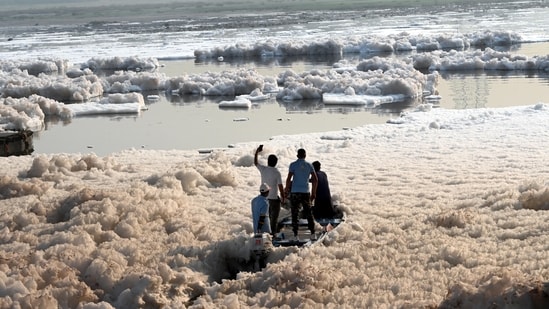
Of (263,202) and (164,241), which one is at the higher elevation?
(263,202)

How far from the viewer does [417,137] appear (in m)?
17.5

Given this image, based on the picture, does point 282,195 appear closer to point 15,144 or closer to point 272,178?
point 272,178

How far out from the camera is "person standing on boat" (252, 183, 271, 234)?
374 inches

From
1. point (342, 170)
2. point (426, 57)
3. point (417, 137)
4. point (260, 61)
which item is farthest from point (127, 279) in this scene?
point (260, 61)

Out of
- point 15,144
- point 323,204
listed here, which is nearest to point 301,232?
point 323,204

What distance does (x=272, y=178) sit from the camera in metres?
9.77

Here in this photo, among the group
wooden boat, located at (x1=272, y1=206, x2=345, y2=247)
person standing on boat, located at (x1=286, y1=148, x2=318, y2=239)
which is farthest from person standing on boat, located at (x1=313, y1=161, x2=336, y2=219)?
person standing on boat, located at (x1=286, y1=148, x2=318, y2=239)

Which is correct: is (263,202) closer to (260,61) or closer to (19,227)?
(19,227)

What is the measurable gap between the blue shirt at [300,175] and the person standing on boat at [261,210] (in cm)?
34

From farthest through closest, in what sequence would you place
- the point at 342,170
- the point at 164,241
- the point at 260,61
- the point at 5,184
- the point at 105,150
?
the point at 260,61 → the point at 105,150 → the point at 342,170 → the point at 5,184 → the point at 164,241

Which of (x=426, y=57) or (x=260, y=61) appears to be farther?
(x=260, y=61)

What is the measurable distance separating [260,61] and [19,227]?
26774 millimetres

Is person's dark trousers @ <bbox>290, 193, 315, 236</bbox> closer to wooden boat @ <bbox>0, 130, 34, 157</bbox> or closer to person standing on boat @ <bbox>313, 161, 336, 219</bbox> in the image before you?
person standing on boat @ <bbox>313, 161, 336, 219</bbox>

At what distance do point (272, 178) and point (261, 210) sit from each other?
45 cm
